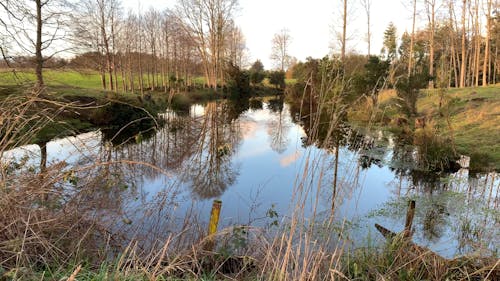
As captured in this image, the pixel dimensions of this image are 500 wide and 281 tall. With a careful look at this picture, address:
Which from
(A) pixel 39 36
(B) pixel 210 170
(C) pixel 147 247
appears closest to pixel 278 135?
(B) pixel 210 170

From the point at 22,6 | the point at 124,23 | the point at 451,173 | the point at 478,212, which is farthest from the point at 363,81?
the point at 124,23

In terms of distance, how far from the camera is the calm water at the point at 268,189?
118 inches

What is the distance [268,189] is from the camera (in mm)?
6383

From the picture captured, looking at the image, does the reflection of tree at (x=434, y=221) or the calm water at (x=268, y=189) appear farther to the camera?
the reflection of tree at (x=434, y=221)

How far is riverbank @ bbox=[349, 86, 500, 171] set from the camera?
7.78 m

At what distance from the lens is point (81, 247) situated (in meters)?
2.44

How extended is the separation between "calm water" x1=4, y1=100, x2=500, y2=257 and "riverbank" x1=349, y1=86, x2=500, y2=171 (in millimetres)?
905

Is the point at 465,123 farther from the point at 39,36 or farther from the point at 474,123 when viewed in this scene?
the point at 39,36

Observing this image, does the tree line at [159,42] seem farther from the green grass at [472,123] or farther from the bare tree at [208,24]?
the green grass at [472,123]

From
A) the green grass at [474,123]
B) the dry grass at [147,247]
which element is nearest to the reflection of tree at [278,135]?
the green grass at [474,123]

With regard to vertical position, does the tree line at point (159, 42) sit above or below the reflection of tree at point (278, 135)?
above

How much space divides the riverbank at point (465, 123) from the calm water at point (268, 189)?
0.91 m

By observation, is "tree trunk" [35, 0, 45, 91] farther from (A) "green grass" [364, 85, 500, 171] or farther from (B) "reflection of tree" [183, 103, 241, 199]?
(A) "green grass" [364, 85, 500, 171]

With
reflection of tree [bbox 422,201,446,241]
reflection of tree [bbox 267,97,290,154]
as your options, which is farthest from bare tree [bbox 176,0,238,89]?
reflection of tree [bbox 422,201,446,241]
